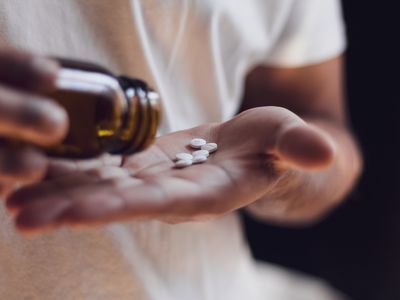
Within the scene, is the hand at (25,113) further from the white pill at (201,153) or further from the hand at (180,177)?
the white pill at (201,153)

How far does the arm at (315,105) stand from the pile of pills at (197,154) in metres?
0.23

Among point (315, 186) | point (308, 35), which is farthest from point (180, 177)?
point (308, 35)

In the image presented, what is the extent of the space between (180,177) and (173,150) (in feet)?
0.28

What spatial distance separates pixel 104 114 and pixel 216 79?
0.96 feet

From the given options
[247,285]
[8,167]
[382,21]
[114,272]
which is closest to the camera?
[8,167]

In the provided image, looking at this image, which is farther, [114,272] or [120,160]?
[114,272]

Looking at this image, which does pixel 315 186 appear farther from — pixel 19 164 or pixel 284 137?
pixel 19 164

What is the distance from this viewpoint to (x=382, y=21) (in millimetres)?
1030

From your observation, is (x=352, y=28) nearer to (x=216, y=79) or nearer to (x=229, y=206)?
(x=216, y=79)

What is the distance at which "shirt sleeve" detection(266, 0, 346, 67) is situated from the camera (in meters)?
0.78

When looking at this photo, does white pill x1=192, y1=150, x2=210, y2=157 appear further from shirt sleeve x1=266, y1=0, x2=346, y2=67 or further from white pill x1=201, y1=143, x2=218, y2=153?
shirt sleeve x1=266, y1=0, x2=346, y2=67

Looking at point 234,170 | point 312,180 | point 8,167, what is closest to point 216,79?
point 312,180

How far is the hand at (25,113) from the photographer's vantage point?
35 centimetres

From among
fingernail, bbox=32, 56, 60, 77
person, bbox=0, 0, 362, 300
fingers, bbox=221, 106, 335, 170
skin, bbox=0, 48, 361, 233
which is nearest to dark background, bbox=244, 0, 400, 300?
person, bbox=0, 0, 362, 300
